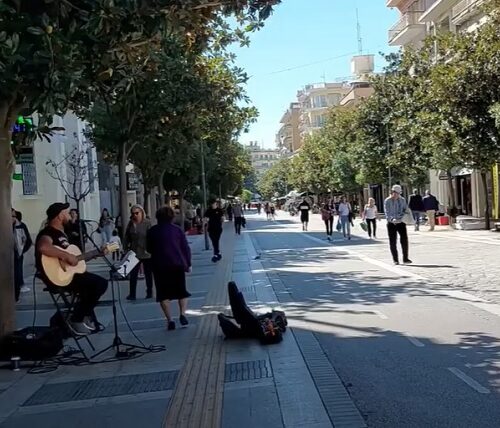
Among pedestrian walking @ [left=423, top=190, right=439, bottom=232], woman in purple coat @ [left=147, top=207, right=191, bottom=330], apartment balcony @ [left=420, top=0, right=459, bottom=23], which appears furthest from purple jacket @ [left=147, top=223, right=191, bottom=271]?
apartment balcony @ [left=420, top=0, right=459, bottom=23]

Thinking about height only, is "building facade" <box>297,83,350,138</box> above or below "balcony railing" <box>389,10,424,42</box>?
above

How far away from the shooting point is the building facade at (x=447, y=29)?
36.4 meters

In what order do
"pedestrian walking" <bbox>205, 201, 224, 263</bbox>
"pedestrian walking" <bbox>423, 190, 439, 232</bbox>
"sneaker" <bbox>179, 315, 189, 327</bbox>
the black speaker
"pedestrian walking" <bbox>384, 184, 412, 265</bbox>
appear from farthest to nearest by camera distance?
"pedestrian walking" <bbox>423, 190, 439, 232</bbox>
"pedestrian walking" <bbox>205, 201, 224, 263</bbox>
"pedestrian walking" <bbox>384, 184, 412, 265</bbox>
"sneaker" <bbox>179, 315, 189, 327</bbox>
the black speaker

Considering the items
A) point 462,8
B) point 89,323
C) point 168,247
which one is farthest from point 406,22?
point 89,323

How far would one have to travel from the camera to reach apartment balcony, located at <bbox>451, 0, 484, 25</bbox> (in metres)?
35.2

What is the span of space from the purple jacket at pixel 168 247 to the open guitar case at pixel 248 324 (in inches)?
44.6

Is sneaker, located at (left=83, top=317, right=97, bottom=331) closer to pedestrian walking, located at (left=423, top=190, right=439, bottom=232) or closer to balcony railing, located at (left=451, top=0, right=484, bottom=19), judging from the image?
pedestrian walking, located at (left=423, top=190, right=439, bottom=232)

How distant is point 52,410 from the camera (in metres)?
6.12

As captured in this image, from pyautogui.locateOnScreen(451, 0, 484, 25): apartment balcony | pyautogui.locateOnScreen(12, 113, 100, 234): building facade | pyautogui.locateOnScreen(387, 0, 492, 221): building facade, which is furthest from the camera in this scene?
pyautogui.locateOnScreen(387, 0, 492, 221): building facade

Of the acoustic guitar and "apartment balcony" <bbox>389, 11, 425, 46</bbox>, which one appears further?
"apartment balcony" <bbox>389, 11, 425, 46</bbox>

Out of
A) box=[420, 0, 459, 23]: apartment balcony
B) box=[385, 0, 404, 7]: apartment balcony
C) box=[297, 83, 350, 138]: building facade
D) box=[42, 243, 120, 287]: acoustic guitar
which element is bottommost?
box=[42, 243, 120, 287]: acoustic guitar

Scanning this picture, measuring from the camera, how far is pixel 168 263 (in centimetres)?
945

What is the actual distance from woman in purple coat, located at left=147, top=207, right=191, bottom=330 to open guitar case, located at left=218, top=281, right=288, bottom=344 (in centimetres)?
108

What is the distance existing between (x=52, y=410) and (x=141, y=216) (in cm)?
750
